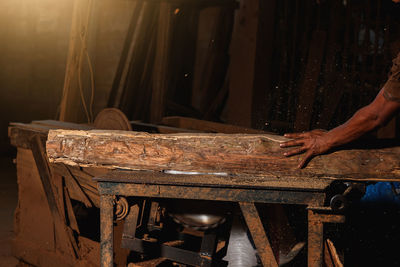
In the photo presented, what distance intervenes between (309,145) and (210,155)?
1.79ft

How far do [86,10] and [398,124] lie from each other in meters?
3.74

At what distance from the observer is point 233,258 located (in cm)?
398

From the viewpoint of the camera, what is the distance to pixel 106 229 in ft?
7.57

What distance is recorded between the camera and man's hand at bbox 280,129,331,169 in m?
2.12

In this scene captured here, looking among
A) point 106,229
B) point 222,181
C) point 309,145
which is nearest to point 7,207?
point 106,229

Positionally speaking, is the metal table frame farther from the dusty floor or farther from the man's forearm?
the dusty floor

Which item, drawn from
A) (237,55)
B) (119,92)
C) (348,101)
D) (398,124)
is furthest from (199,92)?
(398,124)

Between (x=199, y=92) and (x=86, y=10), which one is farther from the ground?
(x=86, y=10)

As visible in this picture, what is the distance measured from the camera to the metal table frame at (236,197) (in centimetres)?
205

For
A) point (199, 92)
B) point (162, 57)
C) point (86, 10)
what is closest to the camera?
point (86, 10)

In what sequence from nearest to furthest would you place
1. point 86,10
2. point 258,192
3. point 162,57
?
point 258,192 < point 86,10 < point 162,57

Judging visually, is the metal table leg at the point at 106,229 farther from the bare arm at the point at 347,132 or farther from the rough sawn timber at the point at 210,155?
the bare arm at the point at 347,132

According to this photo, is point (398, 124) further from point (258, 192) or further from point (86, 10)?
point (86, 10)

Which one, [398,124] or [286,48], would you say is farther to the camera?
[286,48]
